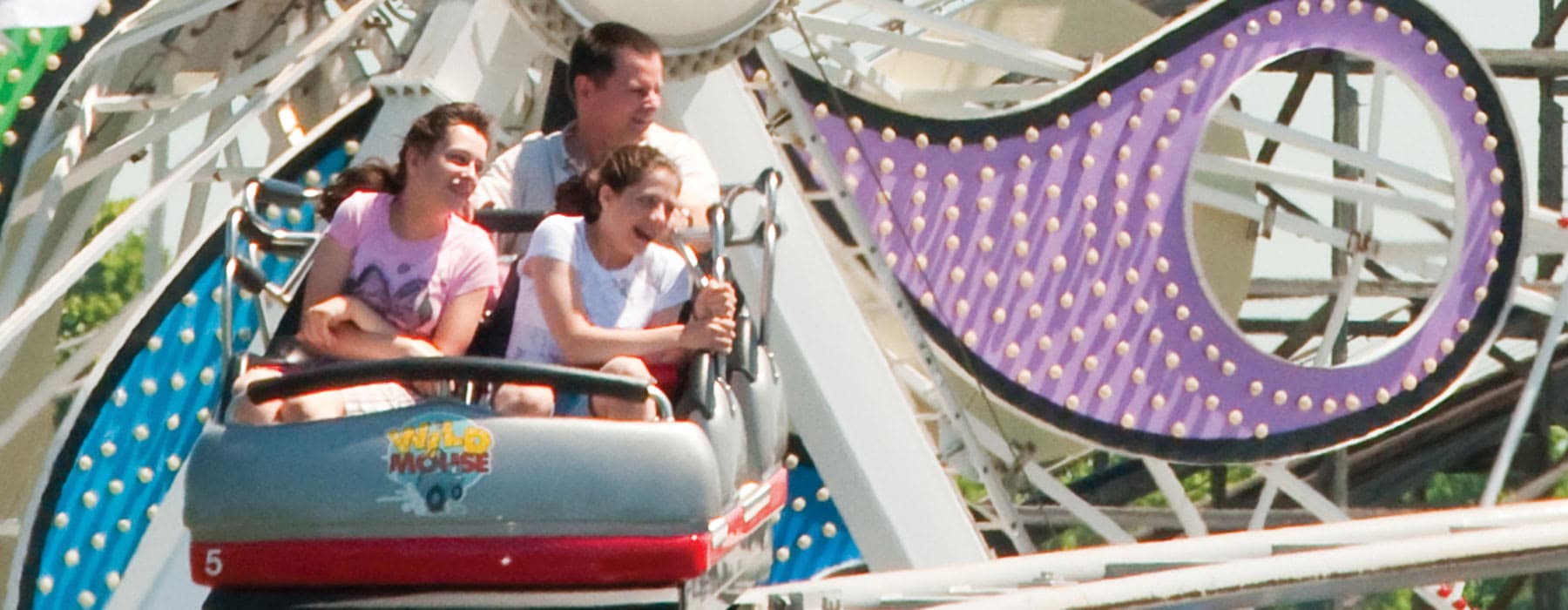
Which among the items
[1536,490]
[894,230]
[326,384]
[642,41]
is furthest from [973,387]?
[326,384]

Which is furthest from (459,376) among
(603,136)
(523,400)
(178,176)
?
(178,176)

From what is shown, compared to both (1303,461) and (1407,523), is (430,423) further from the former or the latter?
(1303,461)

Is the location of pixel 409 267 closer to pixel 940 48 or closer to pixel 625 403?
pixel 625 403

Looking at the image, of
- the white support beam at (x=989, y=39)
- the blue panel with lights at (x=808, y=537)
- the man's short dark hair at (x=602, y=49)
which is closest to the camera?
the man's short dark hair at (x=602, y=49)

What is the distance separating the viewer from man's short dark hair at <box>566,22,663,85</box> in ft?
17.7

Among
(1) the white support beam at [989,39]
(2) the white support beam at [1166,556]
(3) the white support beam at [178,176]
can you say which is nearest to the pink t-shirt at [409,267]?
(2) the white support beam at [1166,556]

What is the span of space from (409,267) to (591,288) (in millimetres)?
358

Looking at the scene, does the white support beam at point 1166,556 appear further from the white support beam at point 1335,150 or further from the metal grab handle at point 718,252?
the white support beam at point 1335,150

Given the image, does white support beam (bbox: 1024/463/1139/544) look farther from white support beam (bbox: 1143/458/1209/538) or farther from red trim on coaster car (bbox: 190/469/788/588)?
red trim on coaster car (bbox: 190/469/788/588)

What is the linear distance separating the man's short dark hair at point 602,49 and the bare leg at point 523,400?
94 centimetres

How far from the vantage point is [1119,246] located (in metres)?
7.92

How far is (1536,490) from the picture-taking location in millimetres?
11562

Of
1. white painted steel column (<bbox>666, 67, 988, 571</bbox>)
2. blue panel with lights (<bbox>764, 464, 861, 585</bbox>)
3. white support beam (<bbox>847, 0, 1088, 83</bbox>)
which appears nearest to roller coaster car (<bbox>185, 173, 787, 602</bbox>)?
white painted steel column (<bbox>666, 67, 988, 571</bbox>)

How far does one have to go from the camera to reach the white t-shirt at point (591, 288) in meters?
4.94
